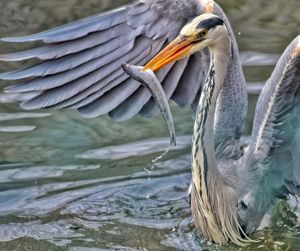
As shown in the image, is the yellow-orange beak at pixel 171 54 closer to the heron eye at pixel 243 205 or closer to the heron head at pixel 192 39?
the heron head at pixel 192 39

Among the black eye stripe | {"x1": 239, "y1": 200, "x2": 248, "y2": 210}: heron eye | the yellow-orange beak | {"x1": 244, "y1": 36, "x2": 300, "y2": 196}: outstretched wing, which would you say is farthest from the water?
the black eye stripe

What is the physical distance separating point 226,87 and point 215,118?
0.16 meters

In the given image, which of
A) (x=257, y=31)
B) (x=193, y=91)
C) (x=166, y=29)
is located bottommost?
(x=257, y=31)

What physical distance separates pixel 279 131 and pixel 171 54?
0.66m

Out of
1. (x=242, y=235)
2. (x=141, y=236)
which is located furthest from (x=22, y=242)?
(x=242, y=235)

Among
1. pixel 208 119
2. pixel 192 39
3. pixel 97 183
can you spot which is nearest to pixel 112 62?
pixel 97 183

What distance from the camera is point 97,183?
16.9ft

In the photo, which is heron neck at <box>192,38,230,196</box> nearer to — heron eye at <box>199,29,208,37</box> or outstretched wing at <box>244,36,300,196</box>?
heron eye at <box>199,29,208,37</box>

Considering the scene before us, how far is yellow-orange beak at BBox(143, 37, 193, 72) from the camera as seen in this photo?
13.4ft

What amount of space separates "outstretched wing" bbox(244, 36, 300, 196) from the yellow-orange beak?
424mm

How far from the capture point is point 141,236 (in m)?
4.67

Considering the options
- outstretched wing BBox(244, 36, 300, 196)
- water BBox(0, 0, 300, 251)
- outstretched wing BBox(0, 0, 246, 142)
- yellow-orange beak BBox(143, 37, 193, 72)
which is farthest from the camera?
outstretched wing BBox(0, 0, 246, 142)

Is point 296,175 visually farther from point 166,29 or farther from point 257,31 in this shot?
point 257,31

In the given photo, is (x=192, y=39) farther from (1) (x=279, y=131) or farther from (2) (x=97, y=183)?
(2) (x=97, y=183)
